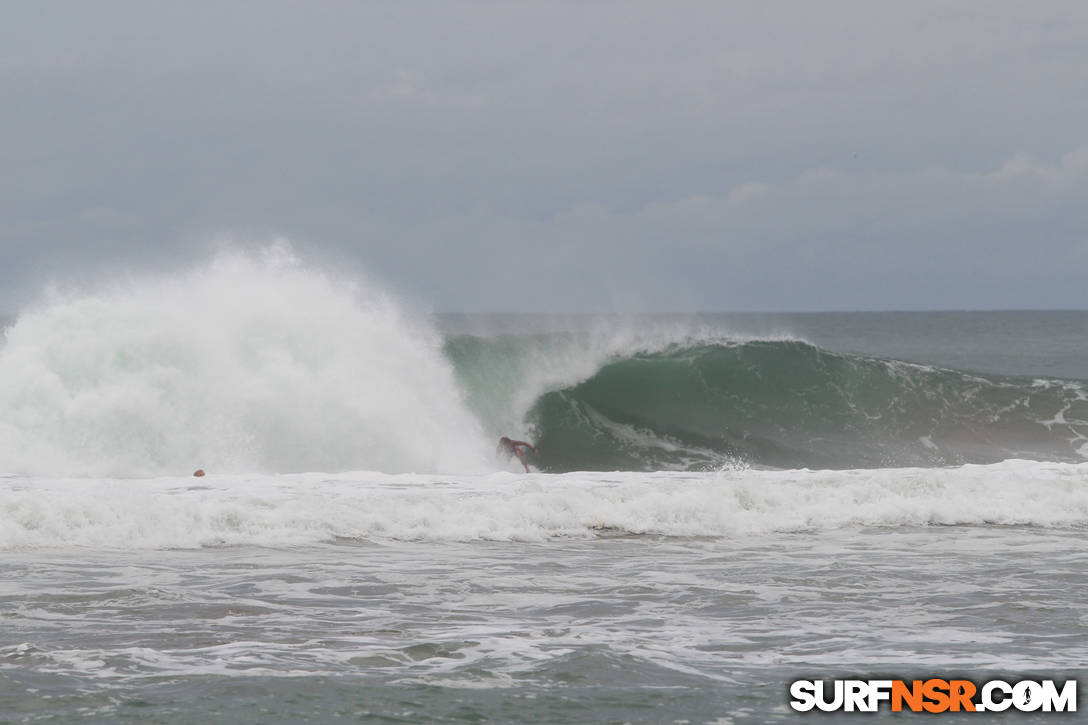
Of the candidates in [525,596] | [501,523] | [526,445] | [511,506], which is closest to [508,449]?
[526,445]

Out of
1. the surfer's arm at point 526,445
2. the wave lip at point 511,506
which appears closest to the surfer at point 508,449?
the surfer's arm at point 526,445

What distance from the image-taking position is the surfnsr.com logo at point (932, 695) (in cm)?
526

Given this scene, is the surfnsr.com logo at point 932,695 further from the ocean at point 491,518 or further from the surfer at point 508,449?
the surfer at point 508,449

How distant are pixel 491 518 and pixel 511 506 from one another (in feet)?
1.17

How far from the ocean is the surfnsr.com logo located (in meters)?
0.11

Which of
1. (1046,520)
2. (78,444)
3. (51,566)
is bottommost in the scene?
(51,566)

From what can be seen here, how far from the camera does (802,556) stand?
10039mm

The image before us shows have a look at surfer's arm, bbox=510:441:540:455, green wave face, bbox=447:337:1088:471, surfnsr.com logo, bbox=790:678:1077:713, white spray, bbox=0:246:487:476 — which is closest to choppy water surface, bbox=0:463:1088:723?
surfnsr.com logo, bbox=790:678:1077:713

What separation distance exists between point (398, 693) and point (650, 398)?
58.4 ft

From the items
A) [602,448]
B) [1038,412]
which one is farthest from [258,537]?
[1038,412]

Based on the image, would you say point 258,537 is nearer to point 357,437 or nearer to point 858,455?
point 357,437

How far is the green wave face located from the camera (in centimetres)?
2073

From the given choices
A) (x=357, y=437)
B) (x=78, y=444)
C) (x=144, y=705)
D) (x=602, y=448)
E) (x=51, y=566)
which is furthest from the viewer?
(x=602, y=448)

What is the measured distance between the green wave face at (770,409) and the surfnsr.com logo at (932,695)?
13.7 meters
